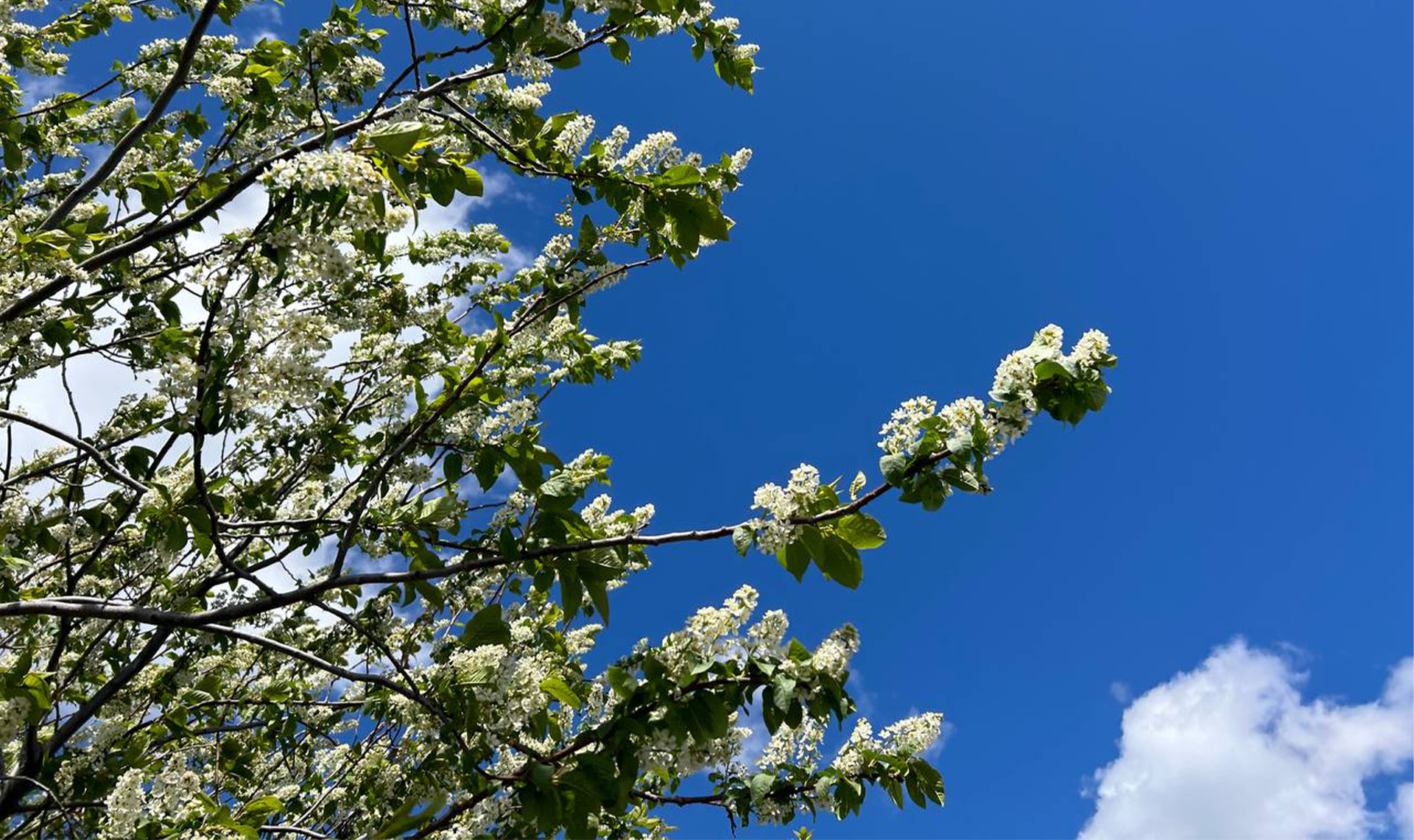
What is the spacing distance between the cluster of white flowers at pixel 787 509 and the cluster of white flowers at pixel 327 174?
1649 mm

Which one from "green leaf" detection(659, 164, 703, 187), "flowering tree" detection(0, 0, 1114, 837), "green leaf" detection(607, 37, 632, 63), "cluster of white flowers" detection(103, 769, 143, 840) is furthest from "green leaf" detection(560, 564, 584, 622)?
"green leaf" detection(607, 37, 632, 63)

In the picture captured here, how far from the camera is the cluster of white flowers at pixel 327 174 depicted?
2.70m

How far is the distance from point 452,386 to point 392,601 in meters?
2.14

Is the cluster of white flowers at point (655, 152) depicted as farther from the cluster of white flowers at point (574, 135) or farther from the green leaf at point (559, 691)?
the green leaf at point (559, 691)

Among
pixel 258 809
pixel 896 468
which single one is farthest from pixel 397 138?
pixel 258 809

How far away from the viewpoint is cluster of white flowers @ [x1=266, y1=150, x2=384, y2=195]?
8.84 feet

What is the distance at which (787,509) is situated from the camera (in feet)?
9.62

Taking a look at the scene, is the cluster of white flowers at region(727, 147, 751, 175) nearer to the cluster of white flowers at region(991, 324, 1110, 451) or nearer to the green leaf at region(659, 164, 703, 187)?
the green leaf at region(659, 164, 703, 187)

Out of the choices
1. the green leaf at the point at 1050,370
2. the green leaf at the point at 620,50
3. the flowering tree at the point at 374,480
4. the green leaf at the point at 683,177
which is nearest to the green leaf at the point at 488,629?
the flowering tree at the point at 374,480

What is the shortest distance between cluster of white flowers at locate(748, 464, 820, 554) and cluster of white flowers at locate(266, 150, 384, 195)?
1649mm

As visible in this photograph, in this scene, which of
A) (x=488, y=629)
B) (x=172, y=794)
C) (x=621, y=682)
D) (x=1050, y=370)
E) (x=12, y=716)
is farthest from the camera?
(x=172, y=794)

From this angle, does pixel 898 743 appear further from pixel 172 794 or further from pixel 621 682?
pixel 172 794

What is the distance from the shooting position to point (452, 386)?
3.97 m

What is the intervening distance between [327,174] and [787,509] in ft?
5.87
